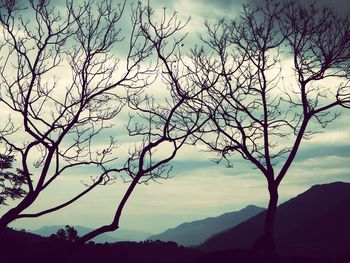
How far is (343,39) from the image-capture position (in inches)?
750

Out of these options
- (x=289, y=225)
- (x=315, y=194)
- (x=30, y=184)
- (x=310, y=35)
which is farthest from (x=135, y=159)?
(x=315, y=194)

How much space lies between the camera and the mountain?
109562 millimetres

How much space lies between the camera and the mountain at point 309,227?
109562mm

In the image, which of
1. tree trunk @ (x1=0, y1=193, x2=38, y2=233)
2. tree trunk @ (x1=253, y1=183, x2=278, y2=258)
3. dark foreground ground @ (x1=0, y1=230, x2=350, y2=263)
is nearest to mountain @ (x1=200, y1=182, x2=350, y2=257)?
dark foreground ground @ (x1=0, y1=230, x2=350, y2=263)

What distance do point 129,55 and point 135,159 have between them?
159 inches

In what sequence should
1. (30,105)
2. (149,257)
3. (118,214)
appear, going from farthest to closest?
(149,257) < (30,105) < (118,214)

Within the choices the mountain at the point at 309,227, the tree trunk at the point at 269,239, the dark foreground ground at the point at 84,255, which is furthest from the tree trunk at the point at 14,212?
the mountain at the point at 309,227

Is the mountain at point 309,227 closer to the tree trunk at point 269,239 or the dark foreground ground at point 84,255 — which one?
the dark foreground ground at point 84,255

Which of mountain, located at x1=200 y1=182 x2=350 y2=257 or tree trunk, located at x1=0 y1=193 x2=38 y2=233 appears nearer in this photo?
tree trunk, located at x1=0 y1=193 x2=38 y2=233

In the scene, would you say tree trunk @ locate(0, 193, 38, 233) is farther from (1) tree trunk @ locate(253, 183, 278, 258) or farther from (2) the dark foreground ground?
(1) tree trunk @ locate(253, 183, 278, 258)

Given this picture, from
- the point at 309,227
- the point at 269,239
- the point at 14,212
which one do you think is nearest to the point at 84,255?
the point at 14,212

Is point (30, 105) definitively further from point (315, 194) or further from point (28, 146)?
point (315, 194)

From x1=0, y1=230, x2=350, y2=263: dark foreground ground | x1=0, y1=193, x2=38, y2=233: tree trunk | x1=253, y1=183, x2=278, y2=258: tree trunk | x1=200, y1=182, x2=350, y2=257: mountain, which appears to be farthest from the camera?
x1=200, y1=182, x2=350, y2=257: mountain

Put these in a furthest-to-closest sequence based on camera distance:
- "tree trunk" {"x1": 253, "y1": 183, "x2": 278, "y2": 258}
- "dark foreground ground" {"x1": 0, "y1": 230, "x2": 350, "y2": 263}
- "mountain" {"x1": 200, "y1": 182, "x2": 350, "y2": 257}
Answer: "mountain" {"x1": 200, "y1": 182, "x2": 350, "y2": 257} → "tree trunk" {"x1": 253, "y1": 183, "x2": 278, "y2": 258} → "dark foreground ground" {"x1": 0, "y1": 230, "x2": 350, "y2": 263}
